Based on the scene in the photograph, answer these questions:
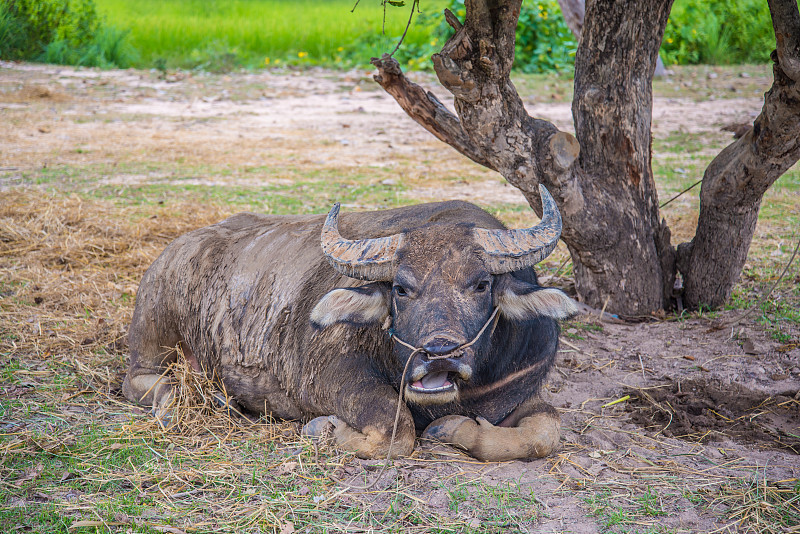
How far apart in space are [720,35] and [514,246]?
17.5m

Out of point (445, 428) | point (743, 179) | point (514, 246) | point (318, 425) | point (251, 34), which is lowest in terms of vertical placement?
point (318, 425)

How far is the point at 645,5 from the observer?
4793 mm

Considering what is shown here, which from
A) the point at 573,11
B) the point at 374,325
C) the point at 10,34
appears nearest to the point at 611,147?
the point at 374,325

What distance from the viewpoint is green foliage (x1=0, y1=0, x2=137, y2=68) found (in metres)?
16.7

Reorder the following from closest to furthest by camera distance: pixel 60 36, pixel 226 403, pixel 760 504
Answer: pixel 760 504 → pixel 226 403 → pixel 60 36

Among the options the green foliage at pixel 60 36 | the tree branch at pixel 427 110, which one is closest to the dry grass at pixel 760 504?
the tree branch at pixel 427 110

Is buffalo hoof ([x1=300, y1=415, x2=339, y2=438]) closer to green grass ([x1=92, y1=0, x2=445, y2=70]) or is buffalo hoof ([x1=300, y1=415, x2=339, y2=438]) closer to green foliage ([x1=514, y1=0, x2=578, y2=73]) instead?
green grass ([x1=92, y1=0, x2=445, y2=70])

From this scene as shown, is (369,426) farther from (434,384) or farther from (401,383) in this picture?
(434,384)

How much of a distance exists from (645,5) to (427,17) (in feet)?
44.7

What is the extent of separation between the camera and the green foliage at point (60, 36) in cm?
1672

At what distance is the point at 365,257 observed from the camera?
3.68m

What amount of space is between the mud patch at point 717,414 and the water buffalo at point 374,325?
659mm

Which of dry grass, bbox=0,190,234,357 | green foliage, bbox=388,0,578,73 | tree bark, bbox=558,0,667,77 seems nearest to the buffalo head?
dry grass, bbox=0,190,234,357

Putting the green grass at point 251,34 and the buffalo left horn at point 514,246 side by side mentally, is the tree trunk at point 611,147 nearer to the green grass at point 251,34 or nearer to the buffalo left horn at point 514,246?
the buffalo left horn at point 514,246
